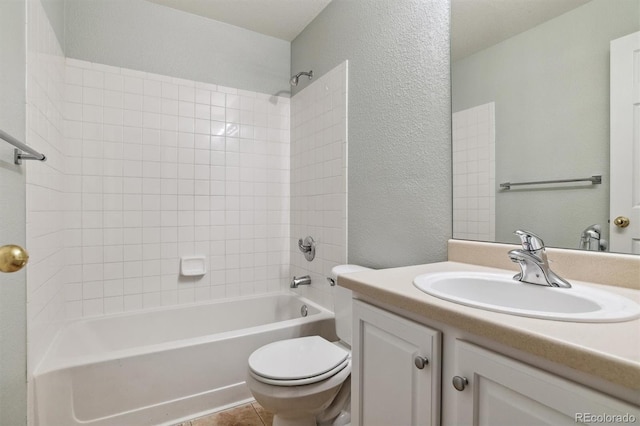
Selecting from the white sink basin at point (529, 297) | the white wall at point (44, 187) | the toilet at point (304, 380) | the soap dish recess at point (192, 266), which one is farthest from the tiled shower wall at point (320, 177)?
the white wall at point (44, 187)

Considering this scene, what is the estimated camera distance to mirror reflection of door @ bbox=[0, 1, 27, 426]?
1070 mm

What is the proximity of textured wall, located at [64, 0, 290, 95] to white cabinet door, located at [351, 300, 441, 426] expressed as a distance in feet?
6.98

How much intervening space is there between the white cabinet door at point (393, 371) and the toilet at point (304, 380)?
0.31 meters

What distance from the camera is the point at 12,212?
3.76 feet

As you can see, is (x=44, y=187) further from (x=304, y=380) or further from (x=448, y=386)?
(x=448, y=386)

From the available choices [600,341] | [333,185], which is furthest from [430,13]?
[600,341]

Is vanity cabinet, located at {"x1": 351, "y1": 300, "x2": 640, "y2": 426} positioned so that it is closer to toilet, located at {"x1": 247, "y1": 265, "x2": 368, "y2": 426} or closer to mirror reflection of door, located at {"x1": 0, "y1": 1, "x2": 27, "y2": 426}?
toilet, located at {"x1": 247, "y1": 265, "x2": 368, "y2": 426}

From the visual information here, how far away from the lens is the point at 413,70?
59.4 inches

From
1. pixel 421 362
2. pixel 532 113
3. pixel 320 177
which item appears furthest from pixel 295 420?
pixel 532 113

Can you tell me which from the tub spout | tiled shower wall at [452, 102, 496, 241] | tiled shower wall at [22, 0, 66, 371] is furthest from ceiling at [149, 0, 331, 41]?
the tub spout

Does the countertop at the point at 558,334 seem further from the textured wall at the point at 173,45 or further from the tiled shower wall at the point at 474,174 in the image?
the textured wall at the point at 173,45

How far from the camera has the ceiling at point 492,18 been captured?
3.48 feet

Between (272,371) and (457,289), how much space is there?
821 mm

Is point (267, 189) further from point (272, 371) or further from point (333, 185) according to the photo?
point (272, 371)
